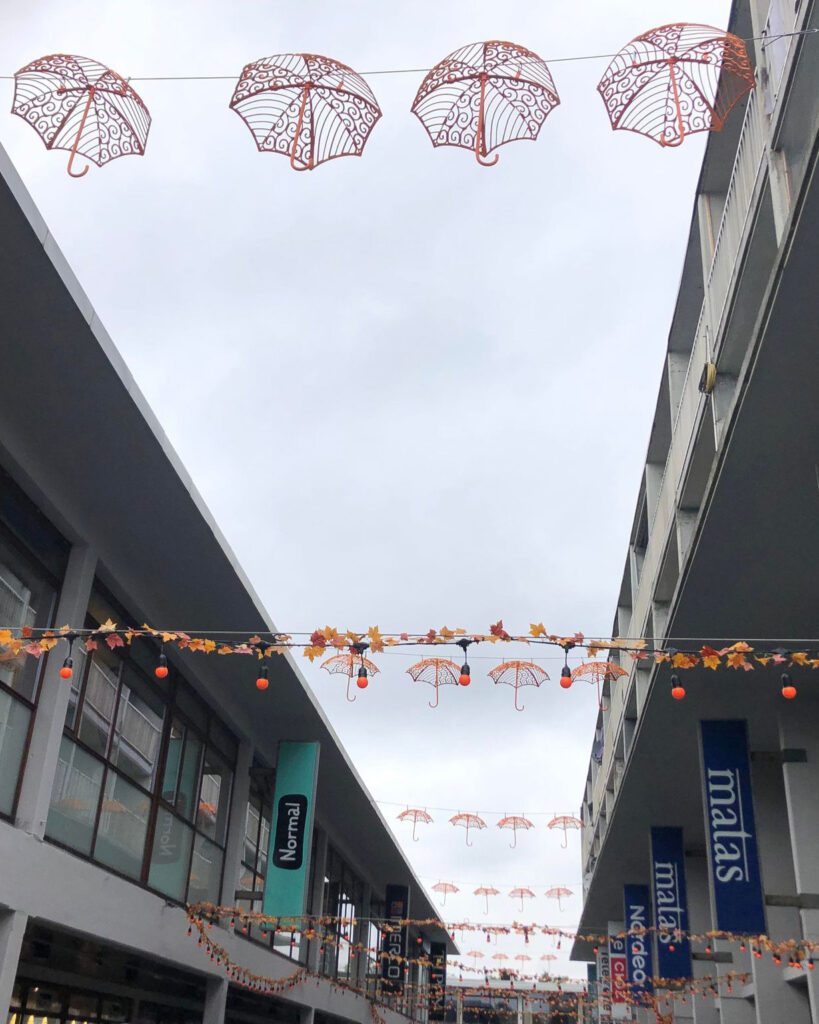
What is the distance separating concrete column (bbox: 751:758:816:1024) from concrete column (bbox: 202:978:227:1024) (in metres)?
8.37

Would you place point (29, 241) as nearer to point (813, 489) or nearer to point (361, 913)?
point (813, 489)

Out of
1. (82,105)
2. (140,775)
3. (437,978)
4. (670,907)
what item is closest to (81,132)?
(82,105)

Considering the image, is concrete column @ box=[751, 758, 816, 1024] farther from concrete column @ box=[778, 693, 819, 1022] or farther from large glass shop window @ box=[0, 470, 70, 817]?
large glass shop window @ box=[0, 470, 70, 817]

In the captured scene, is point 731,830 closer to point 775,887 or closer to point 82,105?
point 775,887

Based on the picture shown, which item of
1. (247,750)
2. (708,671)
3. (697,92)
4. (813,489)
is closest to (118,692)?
(247,750)

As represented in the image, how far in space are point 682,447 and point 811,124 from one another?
587 centimetres

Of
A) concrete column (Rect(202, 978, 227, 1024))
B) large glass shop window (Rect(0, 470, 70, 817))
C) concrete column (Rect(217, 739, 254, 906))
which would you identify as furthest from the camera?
concrete column (Rect(217, 739, 254, 906))

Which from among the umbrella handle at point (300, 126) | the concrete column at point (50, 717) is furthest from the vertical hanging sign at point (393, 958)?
→ the umbrella handle at point (300, 126)

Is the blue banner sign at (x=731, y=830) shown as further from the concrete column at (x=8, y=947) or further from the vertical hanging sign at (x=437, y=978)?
the vertical hanging sign at (x=437, y=978)

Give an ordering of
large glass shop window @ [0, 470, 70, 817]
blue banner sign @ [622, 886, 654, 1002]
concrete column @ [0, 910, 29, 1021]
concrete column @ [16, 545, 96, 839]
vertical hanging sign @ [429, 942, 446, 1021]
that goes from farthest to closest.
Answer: vertical hanging sign @ [429, 942, 446, 1021]
blue banner sign @ [622, 886, 654, 1002]
concrete column @ [16, 545, 96, 839]
large glass shop window @ [0, 470, 70, 817]
concrete column @ [0, 910, 29, 1021]

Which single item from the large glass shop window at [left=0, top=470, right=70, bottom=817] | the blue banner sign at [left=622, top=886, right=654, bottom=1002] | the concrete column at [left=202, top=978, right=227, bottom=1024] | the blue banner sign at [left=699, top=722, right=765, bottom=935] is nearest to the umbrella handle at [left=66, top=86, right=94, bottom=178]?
the large glass shop window at [left=0, top=470, right=70, bottom=817]

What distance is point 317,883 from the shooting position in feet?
83.4

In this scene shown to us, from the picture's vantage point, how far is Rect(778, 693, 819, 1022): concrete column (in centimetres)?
1281

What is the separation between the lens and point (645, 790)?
62.5ft
